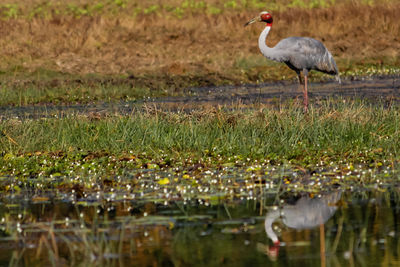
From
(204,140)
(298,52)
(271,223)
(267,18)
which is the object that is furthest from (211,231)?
(267,18)

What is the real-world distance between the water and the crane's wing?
9.89 m

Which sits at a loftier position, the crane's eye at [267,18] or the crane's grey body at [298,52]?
the crane's eye at [267,18]

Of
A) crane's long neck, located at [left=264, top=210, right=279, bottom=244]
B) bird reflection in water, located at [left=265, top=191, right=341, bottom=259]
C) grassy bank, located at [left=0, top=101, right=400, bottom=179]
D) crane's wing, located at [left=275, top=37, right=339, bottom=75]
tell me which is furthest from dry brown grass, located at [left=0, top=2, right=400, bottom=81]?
crane's long neck, located at [left=264, top=210, right=279, bottom=244]

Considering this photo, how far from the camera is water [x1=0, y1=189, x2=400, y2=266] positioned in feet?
21.2

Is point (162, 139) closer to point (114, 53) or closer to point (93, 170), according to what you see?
point (93, 170)

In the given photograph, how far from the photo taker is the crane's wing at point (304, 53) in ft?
61.1

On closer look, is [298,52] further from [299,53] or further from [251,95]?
[251,95]

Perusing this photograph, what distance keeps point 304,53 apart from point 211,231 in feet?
38.8

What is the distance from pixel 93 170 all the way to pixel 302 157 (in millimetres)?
2760

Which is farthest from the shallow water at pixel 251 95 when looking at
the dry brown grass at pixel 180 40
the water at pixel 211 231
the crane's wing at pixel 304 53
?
the water at pixel 211 231

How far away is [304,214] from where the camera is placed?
7.90 metres

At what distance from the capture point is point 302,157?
37.2 ft

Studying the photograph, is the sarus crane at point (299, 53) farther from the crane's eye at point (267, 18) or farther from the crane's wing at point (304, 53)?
the crane's eye at point (267, 18)

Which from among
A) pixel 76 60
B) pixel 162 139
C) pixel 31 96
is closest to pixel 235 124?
pixel 162 139
